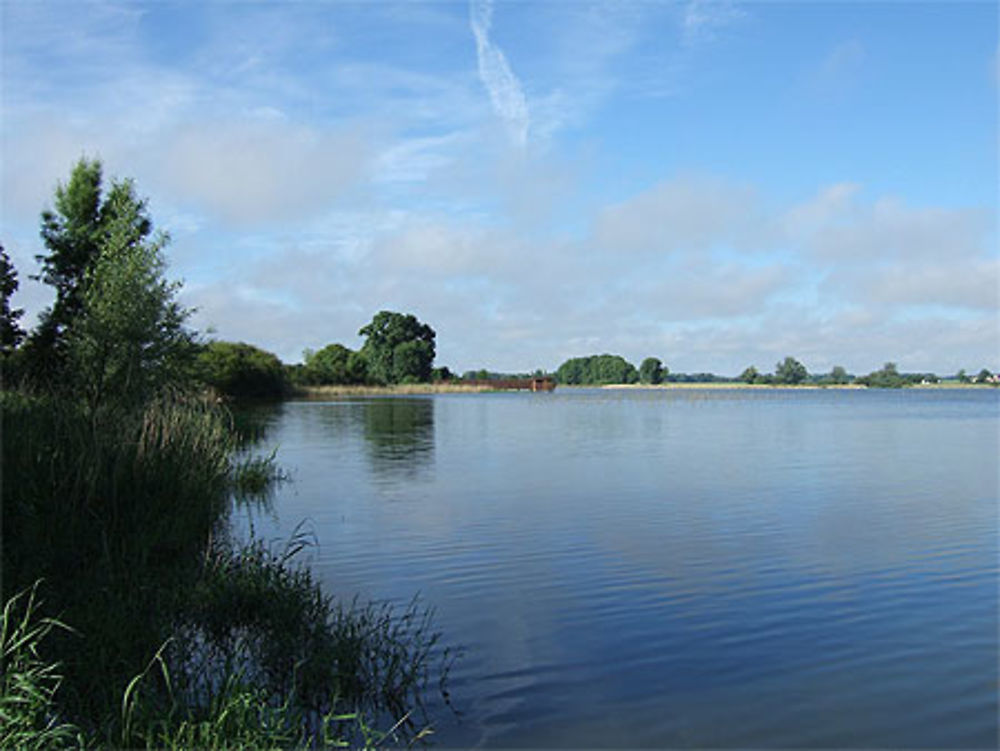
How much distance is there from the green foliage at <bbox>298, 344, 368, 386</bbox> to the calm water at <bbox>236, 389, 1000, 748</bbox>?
99.6m

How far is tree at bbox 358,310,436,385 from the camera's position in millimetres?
155625

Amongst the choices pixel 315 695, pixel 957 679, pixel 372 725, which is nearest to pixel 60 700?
pixel 315 695

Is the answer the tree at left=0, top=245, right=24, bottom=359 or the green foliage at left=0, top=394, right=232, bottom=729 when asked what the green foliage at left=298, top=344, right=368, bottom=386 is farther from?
the green foliage at left=0, top=394, right=232, bottom=729

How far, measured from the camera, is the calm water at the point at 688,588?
26.8 feet

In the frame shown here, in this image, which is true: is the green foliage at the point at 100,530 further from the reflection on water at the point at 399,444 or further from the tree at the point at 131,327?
the tree at the point at 131,327

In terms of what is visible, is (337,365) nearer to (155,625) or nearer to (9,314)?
(9,314)

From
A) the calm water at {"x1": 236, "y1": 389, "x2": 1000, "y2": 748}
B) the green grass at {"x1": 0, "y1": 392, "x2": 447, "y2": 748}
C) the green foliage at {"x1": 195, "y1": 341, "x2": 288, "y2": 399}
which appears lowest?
the calm water at {"x1": 236, "y1": 389, "x2": 1000, "y2": 748}

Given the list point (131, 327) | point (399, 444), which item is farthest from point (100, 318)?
point (399, 444)

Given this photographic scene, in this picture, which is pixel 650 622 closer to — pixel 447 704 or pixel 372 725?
pixel 447 704

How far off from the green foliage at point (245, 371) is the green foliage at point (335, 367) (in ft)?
67.4

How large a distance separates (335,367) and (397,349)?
18.0m

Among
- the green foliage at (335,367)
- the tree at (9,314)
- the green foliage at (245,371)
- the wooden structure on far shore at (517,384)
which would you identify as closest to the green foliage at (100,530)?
the tree at (9,314)

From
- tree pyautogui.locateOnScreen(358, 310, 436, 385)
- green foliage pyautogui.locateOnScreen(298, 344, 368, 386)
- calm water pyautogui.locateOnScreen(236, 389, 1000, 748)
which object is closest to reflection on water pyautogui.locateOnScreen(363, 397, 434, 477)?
calm water pyautogui.locateOnScreen(236, 389, 1000, 748)

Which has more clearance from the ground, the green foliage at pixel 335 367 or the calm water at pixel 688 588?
the green foliage at pixel 335 367
